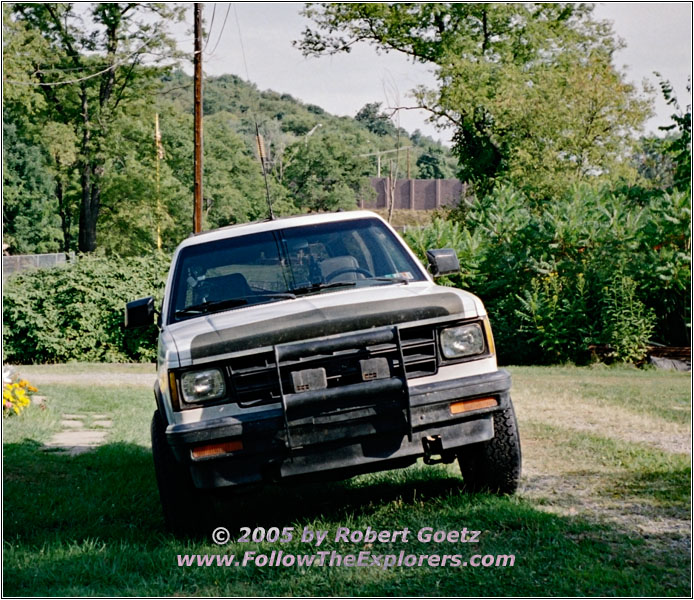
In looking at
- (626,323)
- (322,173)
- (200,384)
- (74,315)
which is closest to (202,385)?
(200,384)

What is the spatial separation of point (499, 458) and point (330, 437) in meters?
1.38

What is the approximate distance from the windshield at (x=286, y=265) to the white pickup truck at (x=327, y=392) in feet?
0.89

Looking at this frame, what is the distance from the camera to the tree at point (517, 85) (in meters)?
27.0

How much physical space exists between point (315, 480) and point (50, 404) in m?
8.22

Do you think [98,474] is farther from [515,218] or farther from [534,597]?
[515,218]

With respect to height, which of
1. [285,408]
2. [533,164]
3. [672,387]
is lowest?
[672,387]

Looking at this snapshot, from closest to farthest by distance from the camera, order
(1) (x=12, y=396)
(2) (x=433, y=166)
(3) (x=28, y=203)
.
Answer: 1. (1) (x=12, y=396)
2. (3) (x=28, y=203)
3. (2) (x=433, y=166)

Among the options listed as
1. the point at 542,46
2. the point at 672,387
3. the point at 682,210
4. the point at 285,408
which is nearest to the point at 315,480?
the point at 285,408

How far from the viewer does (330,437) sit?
4910 millimetres

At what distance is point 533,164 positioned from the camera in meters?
27.5

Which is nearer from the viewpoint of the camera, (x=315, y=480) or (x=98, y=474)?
(x=315, y=480)

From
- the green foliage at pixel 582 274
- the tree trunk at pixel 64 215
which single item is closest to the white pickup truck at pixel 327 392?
the green foliage at pixel 582 274

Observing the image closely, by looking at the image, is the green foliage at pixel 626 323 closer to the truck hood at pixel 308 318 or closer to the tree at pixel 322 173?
the truck hood at pixel 308 318

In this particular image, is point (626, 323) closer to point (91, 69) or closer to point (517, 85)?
point (517, 85)
